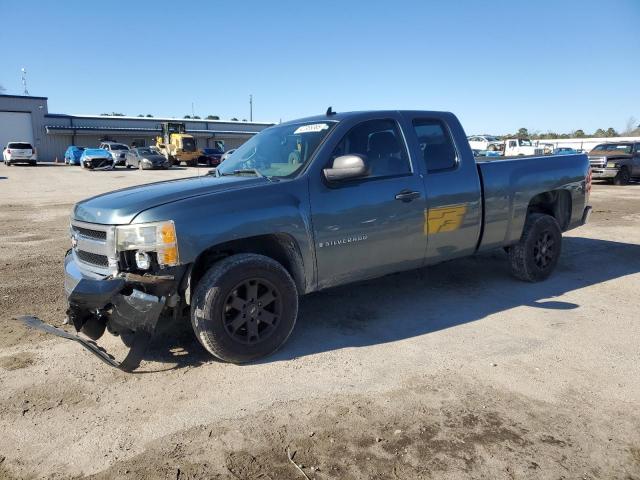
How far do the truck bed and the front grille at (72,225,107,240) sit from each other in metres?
3.63

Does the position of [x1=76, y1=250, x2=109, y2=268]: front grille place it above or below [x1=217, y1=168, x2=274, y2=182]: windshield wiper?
below

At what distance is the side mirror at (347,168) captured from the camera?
3.88m

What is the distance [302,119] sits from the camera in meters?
4.88

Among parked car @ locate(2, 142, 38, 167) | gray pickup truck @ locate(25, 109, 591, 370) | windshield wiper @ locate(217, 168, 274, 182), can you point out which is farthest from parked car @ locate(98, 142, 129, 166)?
gray pickup truck @ locate(25, 109, 591, 370)

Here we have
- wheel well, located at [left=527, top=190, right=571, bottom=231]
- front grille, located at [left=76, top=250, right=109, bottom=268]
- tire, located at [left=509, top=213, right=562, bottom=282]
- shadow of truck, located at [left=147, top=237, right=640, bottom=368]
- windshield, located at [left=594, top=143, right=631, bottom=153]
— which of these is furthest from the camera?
windshield, located at [left=594, top=143, right=631, bottom=153]

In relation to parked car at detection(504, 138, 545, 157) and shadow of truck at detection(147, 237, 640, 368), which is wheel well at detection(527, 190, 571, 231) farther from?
parked car at detection(504, 138, 545, 157)

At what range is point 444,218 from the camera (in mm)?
4738

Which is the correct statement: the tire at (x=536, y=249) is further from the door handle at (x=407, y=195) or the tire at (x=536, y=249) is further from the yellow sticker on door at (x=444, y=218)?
the door handle at (x=407, y=195)

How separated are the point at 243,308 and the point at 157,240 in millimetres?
810

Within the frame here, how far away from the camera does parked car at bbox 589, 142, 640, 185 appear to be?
2109 cm

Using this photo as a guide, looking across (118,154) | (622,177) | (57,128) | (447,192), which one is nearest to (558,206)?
(447,192)

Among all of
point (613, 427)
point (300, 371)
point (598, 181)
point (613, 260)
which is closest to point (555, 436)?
point (613, 427)

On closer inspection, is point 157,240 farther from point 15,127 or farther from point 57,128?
point 15,127

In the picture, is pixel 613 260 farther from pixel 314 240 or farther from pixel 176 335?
pixel 176 335
